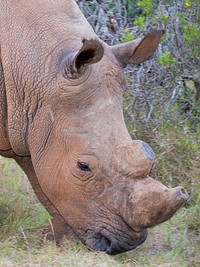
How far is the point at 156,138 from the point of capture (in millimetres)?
7953

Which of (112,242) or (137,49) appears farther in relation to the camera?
(137,49)

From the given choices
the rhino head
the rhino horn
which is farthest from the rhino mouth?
the rhino horn

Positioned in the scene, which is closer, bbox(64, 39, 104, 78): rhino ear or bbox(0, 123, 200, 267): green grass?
bbox(64, 39, 104, 78): rhino ear

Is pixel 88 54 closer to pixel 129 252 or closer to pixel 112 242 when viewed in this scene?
pixel 112 242

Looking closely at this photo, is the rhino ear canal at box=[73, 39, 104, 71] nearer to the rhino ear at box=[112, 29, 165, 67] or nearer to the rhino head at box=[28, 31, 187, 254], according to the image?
the rhino head at box=[28, 31, 187, 254]

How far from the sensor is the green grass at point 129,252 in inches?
225

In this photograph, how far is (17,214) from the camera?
7.07 meters

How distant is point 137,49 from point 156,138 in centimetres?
186

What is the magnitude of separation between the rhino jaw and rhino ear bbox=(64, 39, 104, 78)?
2.72 ft

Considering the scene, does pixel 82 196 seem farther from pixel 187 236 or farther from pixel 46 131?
pixel 187 236

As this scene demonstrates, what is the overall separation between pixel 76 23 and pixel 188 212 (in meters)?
1.93

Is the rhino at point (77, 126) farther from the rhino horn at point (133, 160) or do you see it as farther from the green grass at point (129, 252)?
the green grass at point (129, 252)

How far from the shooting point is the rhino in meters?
5.68

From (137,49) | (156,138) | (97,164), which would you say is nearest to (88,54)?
(137,49)
